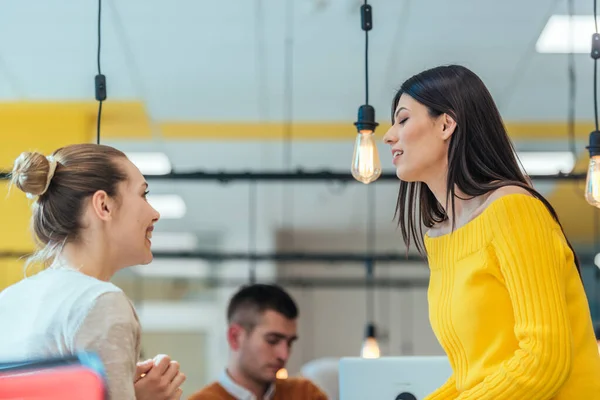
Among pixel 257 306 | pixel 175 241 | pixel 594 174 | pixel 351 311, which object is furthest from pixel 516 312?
pixel 351 311

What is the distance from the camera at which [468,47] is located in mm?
6195

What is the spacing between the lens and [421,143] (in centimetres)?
202

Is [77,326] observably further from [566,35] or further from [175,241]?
[175,241]

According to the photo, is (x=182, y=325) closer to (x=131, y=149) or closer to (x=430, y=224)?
(x=131, y=149)

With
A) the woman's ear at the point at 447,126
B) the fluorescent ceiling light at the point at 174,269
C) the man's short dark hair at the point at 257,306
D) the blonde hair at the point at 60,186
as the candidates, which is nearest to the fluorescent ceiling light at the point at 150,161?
the man's short dark hair at the point at 257,306

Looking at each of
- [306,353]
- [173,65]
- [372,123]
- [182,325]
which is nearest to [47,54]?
[173,65]

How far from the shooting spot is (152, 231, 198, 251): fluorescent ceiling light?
13766 mm

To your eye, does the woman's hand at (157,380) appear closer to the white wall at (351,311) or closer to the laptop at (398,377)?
the laptop at (398,377)

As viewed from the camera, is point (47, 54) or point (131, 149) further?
point (131, 149)

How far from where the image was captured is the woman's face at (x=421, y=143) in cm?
200

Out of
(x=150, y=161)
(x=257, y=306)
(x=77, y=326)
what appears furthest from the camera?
(x=150, y=161)

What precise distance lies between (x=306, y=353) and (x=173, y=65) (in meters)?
9.45

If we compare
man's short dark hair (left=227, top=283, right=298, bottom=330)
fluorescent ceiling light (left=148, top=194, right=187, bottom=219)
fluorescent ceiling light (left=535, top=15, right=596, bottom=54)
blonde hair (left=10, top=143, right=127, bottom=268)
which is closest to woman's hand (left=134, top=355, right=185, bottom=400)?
blonde hair (left=10, top=143, right=127, bottom=268)

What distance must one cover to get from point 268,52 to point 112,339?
4806 mm
